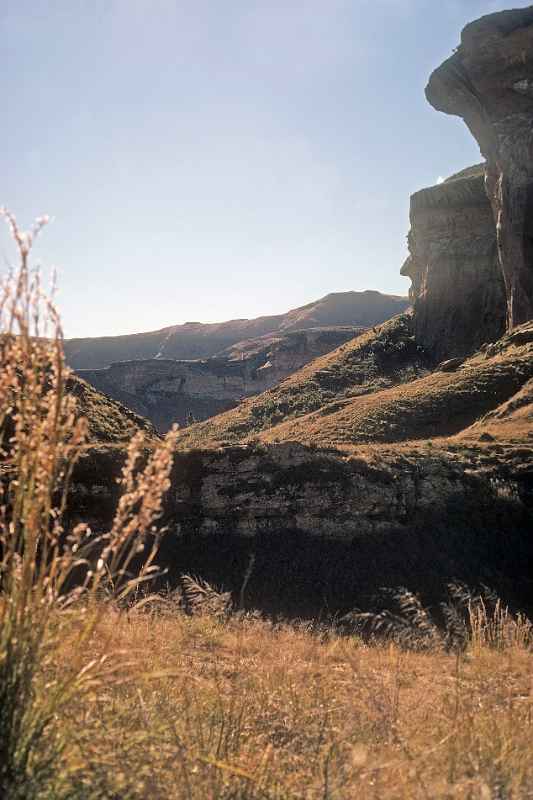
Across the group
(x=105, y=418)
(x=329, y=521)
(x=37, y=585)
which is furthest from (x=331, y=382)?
(x=37, y=585)

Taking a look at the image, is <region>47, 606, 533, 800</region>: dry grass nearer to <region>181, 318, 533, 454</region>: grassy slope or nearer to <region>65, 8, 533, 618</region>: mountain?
<region>65, 8, 533, 618</region>: mountain

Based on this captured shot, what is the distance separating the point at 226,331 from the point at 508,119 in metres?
122

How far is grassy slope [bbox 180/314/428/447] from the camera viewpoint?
47.5 m

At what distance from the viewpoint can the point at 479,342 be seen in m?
52.6

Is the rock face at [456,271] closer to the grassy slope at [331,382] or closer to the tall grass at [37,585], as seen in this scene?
the grassy slope at [331,382]

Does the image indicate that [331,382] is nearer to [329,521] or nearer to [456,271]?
[456,271]

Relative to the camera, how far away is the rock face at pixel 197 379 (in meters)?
102

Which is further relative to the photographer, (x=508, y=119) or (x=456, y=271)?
(x=456, y=271)

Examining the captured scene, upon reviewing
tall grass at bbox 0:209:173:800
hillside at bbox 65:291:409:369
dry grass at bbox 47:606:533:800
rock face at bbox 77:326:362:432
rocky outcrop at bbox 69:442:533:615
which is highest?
hillside at bbox 65:291:409:369

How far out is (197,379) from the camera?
10556 centimetres

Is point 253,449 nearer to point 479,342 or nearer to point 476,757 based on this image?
point 476,757

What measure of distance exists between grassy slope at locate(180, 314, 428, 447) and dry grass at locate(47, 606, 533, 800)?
130 ft

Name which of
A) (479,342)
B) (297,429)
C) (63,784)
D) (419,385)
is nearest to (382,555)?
(63,784)

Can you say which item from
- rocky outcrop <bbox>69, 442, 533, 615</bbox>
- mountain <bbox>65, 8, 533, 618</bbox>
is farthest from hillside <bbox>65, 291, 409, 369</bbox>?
rocky outcrop <bbox>69, 442, 533, 615</bbox>
